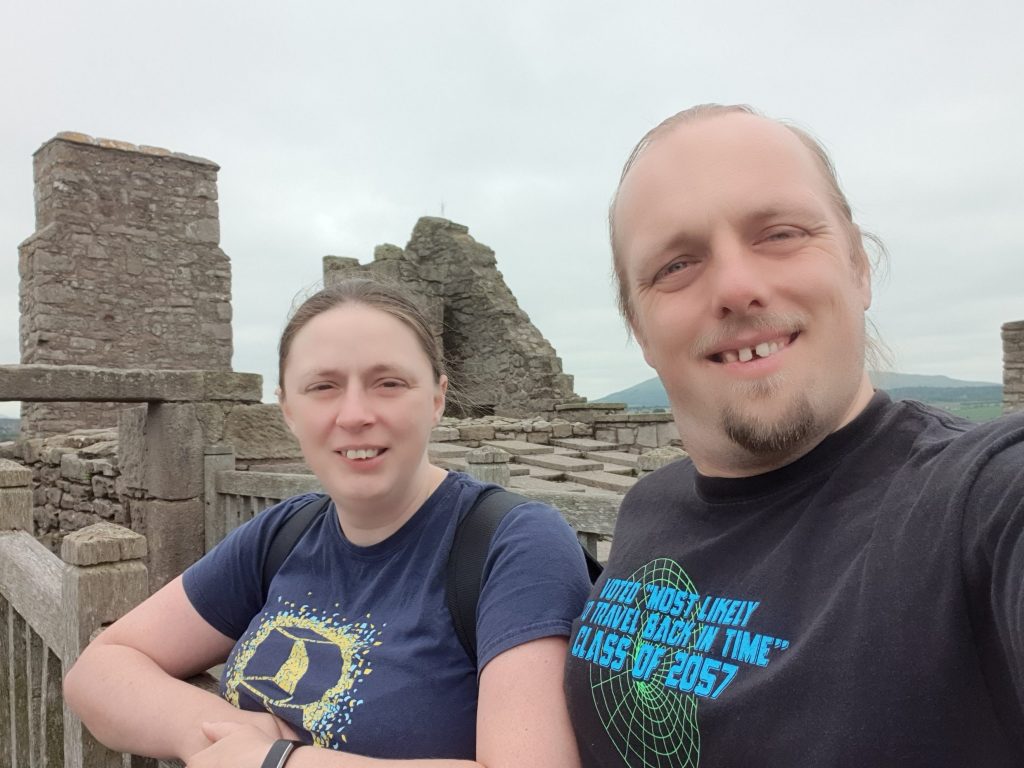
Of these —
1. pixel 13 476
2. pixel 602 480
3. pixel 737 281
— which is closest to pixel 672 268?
pixel 737 281

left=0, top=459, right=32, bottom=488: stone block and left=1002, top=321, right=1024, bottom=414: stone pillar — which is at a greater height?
left=1002, top=321, right=1024, bottom=414: stone pillar

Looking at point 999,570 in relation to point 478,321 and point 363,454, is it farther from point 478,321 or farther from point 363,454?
point 478,321

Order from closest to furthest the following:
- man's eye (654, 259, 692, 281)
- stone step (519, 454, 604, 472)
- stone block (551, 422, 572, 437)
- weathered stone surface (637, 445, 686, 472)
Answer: man's eye (654, 259, 692, 281), weathered stone surface (637, 445, 686, 472), stone step (519, 454, 604, 472), stone block (551, 422, 572, 437)

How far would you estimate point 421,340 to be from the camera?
5.72 feet

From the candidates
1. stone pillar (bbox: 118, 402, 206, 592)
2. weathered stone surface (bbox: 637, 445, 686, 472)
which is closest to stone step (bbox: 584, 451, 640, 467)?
weathered stone surface (bbox: 637, 445, 686, 472)

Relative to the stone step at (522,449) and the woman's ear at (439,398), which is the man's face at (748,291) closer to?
the woman's ear at (439,398)

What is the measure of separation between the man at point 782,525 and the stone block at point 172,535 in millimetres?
4970

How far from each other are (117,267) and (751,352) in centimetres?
1107

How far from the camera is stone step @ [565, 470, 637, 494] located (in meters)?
4.87

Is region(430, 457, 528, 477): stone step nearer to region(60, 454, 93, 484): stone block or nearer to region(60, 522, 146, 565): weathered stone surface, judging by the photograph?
region(60, 522, 146, 565): weathered stone surface

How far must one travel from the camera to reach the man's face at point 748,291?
45.7 inches

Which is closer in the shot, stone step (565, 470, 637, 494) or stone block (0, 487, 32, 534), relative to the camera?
stone block (0, 487, 32, 534)

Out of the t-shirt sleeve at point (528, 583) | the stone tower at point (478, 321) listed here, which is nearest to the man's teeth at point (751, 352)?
the t-shirt sleeve at point (528, 583)

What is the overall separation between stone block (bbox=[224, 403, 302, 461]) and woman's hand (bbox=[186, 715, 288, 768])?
4.49 meters
